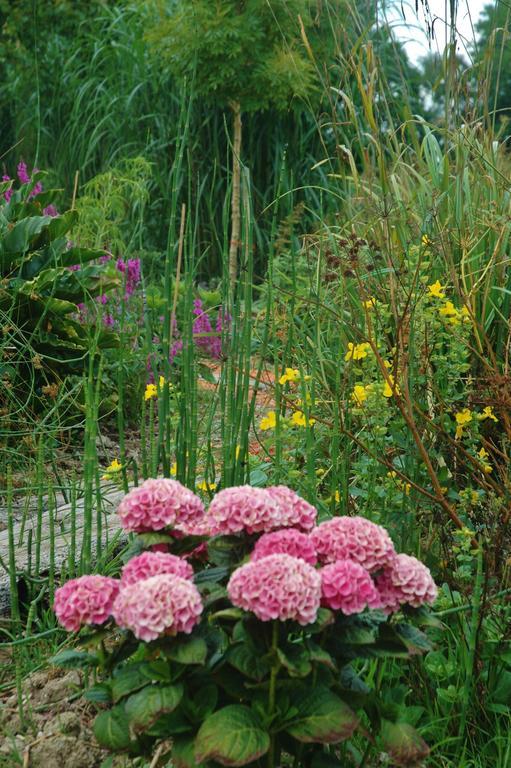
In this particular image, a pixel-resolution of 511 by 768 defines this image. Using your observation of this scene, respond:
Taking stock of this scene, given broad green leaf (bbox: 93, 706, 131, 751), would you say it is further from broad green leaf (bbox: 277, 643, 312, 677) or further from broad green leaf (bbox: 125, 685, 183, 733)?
broad green leaf (bbox: 277, 643, 312, 677)

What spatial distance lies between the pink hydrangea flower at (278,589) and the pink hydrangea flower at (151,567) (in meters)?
0.11

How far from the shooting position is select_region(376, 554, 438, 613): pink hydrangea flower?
4.30 ft

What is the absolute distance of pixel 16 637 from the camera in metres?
1.90

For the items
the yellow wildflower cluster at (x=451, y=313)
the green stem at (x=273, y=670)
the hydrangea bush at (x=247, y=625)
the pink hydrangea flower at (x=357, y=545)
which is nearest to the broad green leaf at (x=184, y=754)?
the hydrangea bush at (x=247, y=625)

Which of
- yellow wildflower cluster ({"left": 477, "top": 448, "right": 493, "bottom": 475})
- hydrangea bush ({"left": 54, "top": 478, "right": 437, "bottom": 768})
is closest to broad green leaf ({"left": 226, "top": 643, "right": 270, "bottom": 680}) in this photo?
hydrangea bush ({"left": 54, "top": 478, "right": 437, "bottom": 768})

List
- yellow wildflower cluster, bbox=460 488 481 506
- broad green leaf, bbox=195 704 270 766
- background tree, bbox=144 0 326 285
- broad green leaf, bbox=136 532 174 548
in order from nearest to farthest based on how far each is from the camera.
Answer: broad green leaf, bbox=195 704 270 766, broad green leaf, bbox=136 532 174 548, yellow wildflower cluster, bbox=460 488 481 506, background tree, bbox=144 0 326 285

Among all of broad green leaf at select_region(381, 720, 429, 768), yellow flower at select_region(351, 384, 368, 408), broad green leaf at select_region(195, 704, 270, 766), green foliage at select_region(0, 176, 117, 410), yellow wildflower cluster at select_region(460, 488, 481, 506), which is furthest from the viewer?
green foliage at select_region(0, 176, 117, 410)

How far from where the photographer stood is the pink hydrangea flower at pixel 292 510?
1388 mm

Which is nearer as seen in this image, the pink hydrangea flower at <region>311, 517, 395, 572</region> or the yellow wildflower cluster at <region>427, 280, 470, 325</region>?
the pink hydrangea flower at <region>311, 517, 395, 572</region>

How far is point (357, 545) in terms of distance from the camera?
1.31 meters

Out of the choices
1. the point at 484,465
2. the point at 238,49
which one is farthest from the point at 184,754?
the point at 238,49

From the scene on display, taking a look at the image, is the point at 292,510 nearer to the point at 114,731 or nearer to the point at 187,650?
the point at 187,650

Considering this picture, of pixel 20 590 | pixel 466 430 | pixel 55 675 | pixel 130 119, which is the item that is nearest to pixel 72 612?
pixel 55 675

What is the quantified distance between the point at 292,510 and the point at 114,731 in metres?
0.41
